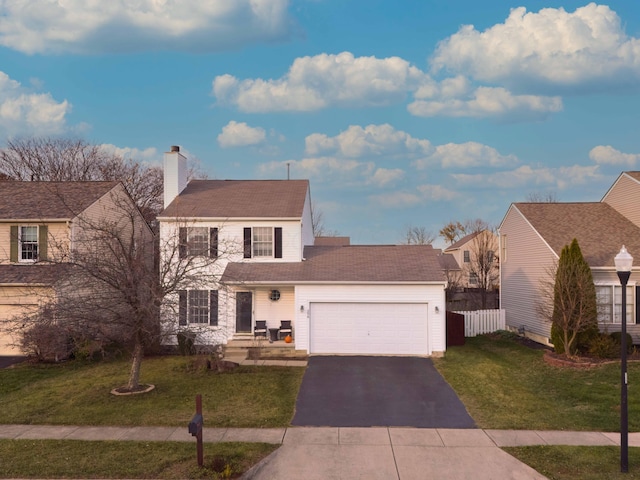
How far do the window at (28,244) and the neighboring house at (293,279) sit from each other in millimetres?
5065

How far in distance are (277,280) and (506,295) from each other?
13.7 meters

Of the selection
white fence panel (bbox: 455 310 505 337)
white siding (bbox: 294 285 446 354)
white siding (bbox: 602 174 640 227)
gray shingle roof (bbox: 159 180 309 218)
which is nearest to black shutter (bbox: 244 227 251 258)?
gray shingle roof (bbox: 159 180 309 218)

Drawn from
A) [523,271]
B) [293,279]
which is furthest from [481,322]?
[293,279]

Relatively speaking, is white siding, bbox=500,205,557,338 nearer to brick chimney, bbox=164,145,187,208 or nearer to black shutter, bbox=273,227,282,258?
black shutter, bbox=273,227,282,258

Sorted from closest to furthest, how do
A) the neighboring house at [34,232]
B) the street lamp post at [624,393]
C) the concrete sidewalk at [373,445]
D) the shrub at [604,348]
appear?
1. the street lamp post at [624,393]
2. the concrete sidewalk at [373,445]
3. the shrub at [604,348]
4. the neighboring house at [34,232]

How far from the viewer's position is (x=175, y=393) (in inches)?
544

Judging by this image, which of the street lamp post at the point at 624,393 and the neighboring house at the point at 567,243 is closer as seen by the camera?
the street lamp post at the point at 624,393

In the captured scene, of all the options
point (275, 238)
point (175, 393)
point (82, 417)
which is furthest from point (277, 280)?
point (82, 417)

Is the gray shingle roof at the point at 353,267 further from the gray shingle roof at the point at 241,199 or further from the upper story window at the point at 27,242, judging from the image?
the upper story window at the point at 27,242

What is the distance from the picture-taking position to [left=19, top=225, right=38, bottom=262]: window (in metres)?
20.6

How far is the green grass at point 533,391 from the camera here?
458 inches

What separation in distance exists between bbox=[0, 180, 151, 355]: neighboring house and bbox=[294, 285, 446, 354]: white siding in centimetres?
789

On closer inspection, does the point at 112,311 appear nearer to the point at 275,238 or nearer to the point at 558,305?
the point at 275,238

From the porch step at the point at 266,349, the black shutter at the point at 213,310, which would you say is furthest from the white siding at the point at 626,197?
the black shutter at the point at 213,310
